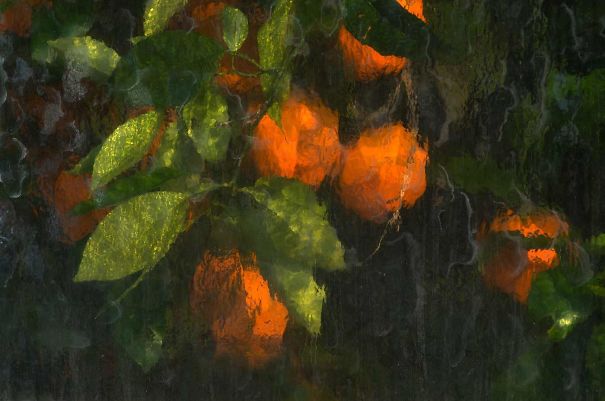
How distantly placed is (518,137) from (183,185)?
20 cm

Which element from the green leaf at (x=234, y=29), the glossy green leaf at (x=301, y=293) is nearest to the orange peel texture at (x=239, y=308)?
the glossy green leaf at (x=301, y=293)

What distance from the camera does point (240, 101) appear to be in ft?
1.69

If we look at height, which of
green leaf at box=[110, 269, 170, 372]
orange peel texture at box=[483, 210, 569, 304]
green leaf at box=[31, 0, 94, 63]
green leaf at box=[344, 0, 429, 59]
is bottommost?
green leaf at box=[110, 269, 170, 372]

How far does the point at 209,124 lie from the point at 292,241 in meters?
0.09

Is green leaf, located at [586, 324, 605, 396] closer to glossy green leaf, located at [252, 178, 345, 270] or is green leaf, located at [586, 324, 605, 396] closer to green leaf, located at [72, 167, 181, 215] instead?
glossy green leaf, located at [252, 178, 345, 270]

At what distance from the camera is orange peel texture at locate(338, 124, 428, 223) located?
50 centimetres

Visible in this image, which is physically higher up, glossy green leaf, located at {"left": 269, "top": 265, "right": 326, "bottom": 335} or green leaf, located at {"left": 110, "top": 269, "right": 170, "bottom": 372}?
glossy green leaf, located at {"left": 269, "top": 265, "right": 326, "bottom": 335}

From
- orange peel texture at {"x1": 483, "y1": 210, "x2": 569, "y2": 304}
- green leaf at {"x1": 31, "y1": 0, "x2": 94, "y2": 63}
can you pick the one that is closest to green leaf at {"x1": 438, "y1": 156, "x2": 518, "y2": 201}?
orange peel texture at {"x1": 483, "y1": 210, "x2": 569, "y2": 304}

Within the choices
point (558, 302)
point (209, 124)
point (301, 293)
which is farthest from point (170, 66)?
point (558, 302)

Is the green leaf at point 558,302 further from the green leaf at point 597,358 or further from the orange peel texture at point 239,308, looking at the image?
the orange peel texture at point 239,308

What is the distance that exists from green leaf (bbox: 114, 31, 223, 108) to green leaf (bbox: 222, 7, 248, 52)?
19 mm

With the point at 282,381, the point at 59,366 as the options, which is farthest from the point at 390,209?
the point at 59,366

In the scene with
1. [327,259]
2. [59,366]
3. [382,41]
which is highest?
[382,41]

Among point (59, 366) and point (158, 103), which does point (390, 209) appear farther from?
point (59, 366)
